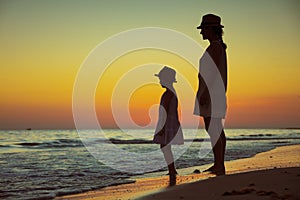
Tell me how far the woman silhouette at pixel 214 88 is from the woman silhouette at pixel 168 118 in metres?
1.29

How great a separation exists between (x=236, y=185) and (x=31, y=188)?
3.65 m

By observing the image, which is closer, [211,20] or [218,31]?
[211,20]

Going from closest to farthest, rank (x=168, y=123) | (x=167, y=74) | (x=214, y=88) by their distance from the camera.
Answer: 1. (x=214, y=88)
2. (x=168, y=123)
3. (x=167, y=74)

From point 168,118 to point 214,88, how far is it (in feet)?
5.44

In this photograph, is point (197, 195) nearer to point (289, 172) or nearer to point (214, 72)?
point (289, 172)

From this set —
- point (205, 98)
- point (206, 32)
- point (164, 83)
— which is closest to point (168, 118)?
point (164, 83)

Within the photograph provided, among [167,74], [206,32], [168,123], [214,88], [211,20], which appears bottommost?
[168,123]

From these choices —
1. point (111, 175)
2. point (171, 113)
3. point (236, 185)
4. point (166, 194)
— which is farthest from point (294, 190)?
point (111, 175)

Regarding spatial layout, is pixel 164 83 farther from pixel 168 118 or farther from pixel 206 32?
pixel 206 32

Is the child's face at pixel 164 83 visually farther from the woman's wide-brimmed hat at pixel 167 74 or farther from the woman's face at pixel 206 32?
the woman's face at pixel 206 32

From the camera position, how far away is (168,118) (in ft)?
25.6

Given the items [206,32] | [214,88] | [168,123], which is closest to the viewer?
[214,88]

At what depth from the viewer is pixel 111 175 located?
854 cm

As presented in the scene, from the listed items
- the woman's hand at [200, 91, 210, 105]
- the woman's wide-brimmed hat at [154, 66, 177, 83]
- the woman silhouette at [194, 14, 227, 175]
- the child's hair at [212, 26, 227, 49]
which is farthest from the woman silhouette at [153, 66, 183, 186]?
the child's hair at [212, 26, 227, 49]
